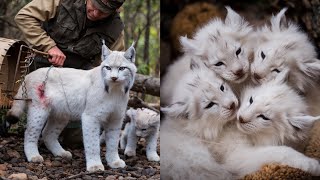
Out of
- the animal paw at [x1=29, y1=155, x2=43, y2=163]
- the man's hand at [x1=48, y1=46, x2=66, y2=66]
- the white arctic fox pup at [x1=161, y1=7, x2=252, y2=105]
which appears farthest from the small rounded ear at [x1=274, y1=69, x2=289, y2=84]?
the animal paw at [x1=29, y1=155, x2=43, y2=163]

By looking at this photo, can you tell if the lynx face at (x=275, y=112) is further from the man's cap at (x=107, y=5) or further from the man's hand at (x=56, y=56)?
the man's hand at (x=56, y=56)

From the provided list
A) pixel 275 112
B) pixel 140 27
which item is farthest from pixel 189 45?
pixel 140 27

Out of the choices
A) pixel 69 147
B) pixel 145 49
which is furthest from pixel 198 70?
pixel 145 49

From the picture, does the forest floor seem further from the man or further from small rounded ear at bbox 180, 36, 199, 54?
small rounded ear at bbox 180, 36, 199, 54

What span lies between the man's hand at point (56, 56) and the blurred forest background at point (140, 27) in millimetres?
1381

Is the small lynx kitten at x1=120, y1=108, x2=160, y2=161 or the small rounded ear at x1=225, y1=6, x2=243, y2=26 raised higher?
the small rounded ear at x1=225, y1=6, x2=243, y2=26

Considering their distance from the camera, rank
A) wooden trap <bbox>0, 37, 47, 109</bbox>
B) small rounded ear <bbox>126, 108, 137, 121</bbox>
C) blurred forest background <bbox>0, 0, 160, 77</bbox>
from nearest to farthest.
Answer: wooden trap <bbox>0, 37, 47, 109</bbox>
small rounded ear <bbox>126, 108, 137, 121</bbox>
blurred forest background <bbox>0, 0, 160, 77</bbox>

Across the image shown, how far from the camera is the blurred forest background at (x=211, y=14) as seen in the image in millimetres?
2285

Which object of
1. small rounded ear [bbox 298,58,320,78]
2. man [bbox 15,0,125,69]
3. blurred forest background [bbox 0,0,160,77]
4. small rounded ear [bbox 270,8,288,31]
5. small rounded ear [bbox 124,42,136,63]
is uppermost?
blurred forest background [bbox 0,0,160,77]

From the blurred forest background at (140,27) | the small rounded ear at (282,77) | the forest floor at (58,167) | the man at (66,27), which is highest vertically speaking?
the blurred forest background at (140,27)

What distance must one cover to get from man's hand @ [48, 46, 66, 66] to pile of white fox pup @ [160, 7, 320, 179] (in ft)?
4.12

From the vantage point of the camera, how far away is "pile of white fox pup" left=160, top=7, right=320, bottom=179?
7.17ft

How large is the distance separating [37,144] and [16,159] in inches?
7.4

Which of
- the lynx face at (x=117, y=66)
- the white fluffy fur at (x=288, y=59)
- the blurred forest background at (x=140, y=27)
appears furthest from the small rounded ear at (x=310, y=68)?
the blurred forest background at (x=140, y=27)
